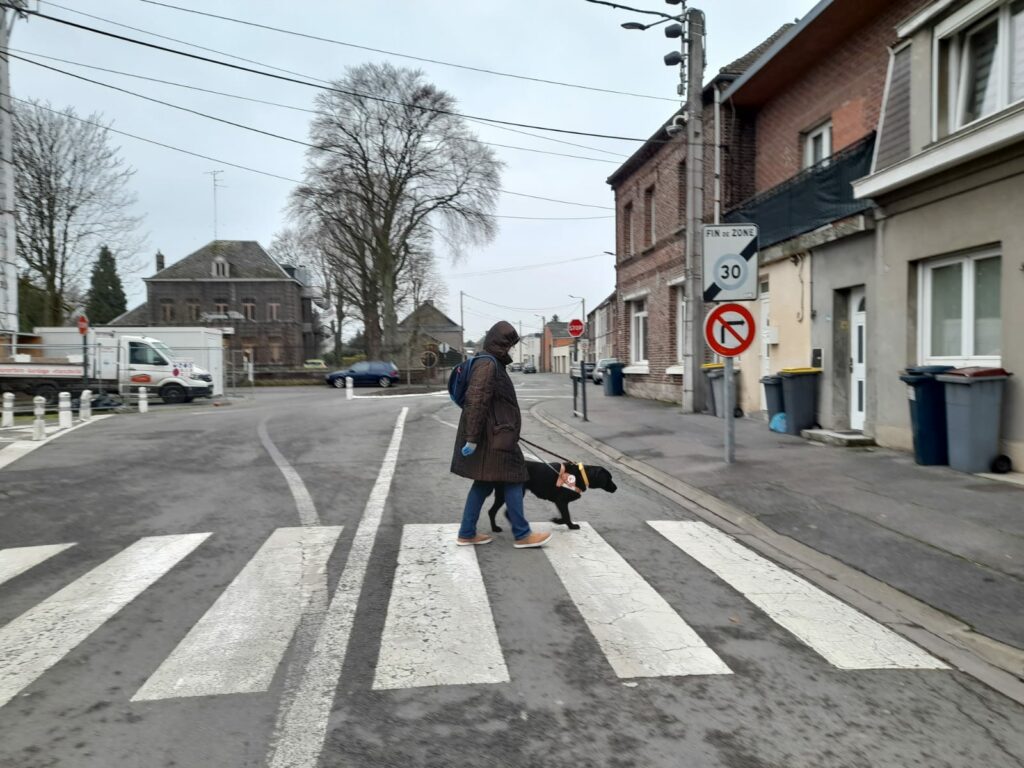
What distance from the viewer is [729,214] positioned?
16.8m

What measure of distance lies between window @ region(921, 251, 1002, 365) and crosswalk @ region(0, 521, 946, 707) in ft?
16.8

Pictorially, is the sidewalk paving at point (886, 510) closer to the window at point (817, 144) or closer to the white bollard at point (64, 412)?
the window at point (817, 144)

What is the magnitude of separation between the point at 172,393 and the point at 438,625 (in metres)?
24.5

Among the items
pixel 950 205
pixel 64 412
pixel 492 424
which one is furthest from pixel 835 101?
Result: pixel 64 412

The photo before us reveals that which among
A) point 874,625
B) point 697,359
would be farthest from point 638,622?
point 697,359

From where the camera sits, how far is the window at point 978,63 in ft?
28.3

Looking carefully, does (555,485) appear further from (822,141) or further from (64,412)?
(64,412)

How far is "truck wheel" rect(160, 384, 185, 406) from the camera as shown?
25.8 meters

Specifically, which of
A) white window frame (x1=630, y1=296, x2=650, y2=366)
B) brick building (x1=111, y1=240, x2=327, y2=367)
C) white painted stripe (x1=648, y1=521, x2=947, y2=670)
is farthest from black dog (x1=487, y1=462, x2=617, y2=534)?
brick building (x1=111, y1=240, x2=327, y2=367)

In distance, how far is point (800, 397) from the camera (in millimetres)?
12219

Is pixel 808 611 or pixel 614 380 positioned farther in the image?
pixel 614 380

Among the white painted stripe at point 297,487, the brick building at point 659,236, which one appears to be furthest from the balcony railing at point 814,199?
the white painted stripe at point 297,487

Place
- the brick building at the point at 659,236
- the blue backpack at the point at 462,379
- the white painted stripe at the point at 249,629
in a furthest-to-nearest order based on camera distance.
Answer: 1. the brick building at the point at 659,236
2. the blue backpack at the point at 462,379
3. the white painted stripe at the point at 249,629

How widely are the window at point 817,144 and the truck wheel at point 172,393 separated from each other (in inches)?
826
